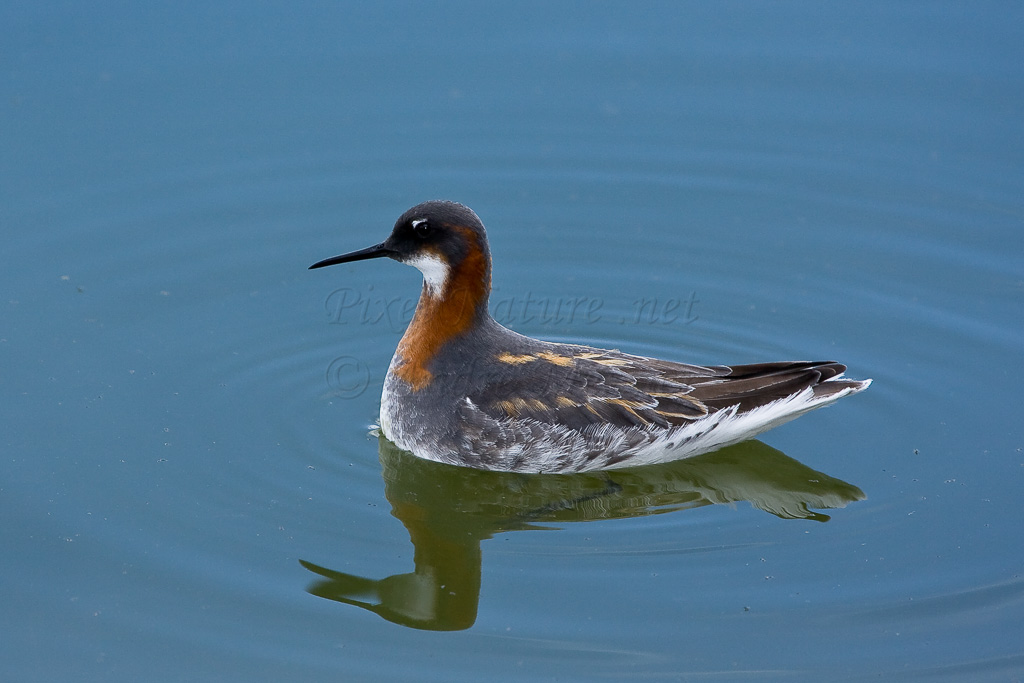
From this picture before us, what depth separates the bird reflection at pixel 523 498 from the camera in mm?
8547

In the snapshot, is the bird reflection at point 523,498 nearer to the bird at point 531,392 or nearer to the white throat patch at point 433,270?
the bird at point 531,392

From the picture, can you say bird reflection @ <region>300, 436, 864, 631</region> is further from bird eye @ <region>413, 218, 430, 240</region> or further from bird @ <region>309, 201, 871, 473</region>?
bird eye @ <region>413, 218, 430, 240</region>

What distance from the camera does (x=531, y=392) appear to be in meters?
9.61

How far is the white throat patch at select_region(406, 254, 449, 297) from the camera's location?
973cm

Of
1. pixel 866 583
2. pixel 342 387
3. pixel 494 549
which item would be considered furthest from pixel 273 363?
pixel 866 583

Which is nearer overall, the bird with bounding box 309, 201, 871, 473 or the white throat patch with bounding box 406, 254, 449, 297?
the bird with bounding box 309, 201, 871, 473

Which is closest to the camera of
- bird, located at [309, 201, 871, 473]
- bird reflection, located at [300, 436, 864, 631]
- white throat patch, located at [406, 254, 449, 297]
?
bird reflection, located at [300, 436, 864, 631]

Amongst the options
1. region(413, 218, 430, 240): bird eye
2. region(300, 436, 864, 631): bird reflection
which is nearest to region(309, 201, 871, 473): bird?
region(413, 218, 430, 240): bird eye

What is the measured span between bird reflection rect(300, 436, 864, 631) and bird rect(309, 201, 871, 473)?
4.7 inches

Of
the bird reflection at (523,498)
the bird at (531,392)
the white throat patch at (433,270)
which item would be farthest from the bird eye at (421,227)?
the bird reflection at (523,498)

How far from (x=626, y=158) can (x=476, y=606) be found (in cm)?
630

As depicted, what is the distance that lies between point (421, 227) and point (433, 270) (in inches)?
14.1

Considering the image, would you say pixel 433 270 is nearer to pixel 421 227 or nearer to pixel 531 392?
pixel 421 227

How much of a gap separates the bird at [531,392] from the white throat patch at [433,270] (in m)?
0.01
